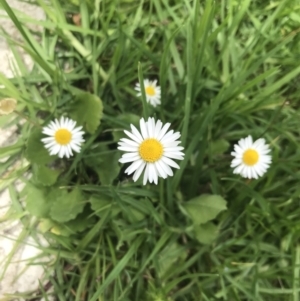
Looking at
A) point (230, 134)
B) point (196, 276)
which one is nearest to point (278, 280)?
point (196, 276)

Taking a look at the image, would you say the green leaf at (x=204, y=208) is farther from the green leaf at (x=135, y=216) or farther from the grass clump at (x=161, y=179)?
the green leaf at (x=135, y=216)

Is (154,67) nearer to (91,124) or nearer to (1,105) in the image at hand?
(91,124)

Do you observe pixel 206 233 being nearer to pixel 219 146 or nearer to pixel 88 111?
pixel 219 146

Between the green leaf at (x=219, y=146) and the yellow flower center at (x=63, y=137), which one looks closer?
the yellow flower center at (x=63, y=137)

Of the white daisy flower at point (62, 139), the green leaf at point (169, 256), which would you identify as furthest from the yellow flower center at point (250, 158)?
the white daisy flower at point (62, 139)

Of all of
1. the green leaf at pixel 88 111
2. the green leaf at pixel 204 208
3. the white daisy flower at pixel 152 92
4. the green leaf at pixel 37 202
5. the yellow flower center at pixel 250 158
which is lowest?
the green leaf at pixel 37 202

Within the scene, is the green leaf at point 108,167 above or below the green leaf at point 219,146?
below
